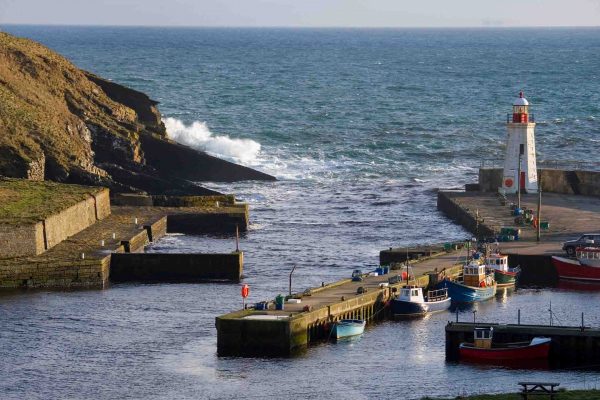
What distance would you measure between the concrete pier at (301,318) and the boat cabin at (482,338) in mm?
5998

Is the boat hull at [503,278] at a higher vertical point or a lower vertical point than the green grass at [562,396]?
lower

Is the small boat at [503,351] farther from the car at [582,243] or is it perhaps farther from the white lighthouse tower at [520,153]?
the white lighthouse tower at [520,153]

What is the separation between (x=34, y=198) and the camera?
287 ft

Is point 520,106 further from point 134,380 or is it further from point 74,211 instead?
point 134,380

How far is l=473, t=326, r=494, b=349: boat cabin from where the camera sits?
2416 inches

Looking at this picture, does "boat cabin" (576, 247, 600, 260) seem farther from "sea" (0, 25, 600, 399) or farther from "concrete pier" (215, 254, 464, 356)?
"concrete pier" (215, 254, 464, 356)

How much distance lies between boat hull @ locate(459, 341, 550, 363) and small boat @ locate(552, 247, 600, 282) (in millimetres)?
17178

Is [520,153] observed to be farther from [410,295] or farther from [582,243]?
[410,295]

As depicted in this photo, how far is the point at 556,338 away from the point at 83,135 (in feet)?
171

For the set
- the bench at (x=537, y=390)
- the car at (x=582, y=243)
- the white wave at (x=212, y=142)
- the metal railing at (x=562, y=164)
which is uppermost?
the bench at (x=537, y=390)

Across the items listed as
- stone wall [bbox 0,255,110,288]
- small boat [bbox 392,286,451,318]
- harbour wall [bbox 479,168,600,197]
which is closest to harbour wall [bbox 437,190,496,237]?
harbour wall [bbox 479,168,600,197]

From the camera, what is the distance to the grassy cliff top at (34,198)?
8125 centimetres

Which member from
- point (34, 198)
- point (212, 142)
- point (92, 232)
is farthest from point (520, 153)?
point (212, 142)

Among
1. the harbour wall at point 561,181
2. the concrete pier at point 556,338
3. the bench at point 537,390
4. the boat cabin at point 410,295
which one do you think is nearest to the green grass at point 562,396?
the bench at point 537,390
